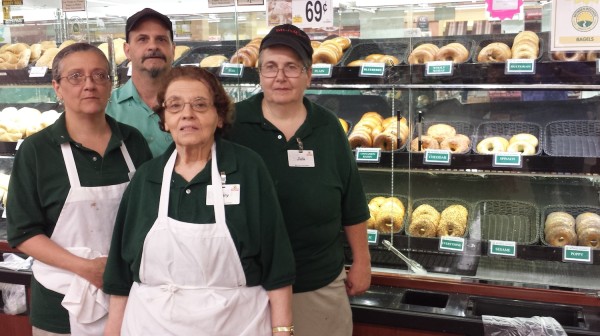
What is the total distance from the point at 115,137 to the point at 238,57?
3.58 feet

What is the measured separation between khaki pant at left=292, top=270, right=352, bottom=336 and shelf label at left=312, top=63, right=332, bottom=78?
3.08 feet

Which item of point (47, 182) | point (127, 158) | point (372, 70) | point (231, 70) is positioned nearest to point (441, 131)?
point (372, 70)

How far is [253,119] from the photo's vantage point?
6.89ft

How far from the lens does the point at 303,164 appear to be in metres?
2.08

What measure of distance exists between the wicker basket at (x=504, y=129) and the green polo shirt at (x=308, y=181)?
89 cm

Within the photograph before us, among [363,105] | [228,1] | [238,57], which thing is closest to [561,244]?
[363,105]

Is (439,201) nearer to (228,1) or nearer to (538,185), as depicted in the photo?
(538,185)

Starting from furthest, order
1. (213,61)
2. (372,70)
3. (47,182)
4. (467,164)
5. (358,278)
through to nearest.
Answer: (213,61), (372,70), (467,164), (358,278), (47,182)

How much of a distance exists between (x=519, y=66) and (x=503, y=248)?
728 mm

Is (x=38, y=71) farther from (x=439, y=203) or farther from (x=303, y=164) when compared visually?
(x=439, y=203)

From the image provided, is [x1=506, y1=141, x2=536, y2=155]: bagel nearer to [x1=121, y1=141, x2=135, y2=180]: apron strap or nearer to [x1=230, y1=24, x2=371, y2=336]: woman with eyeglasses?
[x1=230, y1=24, x2=371, y2=336]: woman with eyeglasses

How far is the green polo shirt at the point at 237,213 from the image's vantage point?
1.74 metres

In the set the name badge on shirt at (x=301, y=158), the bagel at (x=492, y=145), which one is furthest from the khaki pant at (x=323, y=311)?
the bagel at (x=492, y=145)

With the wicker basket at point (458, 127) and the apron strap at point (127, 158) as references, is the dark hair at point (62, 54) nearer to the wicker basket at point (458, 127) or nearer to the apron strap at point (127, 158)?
the apron strap at point (127, 158)
